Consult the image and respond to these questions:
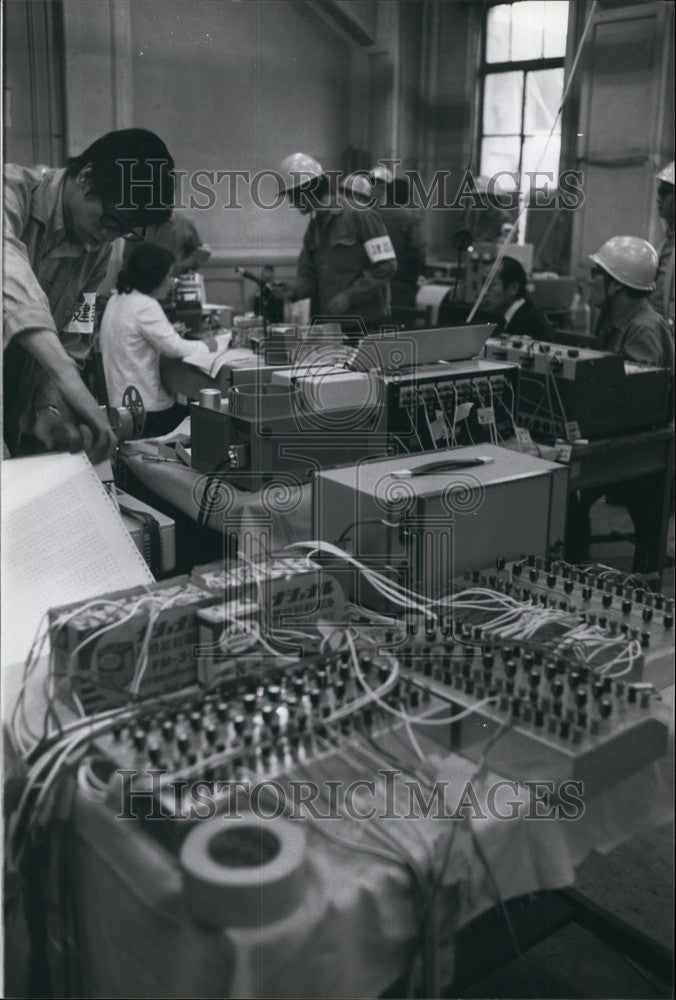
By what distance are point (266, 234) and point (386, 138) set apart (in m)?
0.97

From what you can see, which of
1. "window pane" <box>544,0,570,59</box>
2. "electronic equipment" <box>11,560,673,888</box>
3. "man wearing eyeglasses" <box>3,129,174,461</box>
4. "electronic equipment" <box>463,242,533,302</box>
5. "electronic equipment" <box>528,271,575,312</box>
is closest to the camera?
"electronic equipment" <box>11,560,673,888</box>

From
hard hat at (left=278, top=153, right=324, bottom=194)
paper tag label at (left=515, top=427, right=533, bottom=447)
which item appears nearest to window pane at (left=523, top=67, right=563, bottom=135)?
hard hat at (left=278, top=153, right=324, bottom=194)

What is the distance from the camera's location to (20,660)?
124 centimetres

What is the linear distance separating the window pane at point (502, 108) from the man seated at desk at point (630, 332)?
3.40 meters

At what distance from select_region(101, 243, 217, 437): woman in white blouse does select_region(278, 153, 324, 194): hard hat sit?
1305 millimetres

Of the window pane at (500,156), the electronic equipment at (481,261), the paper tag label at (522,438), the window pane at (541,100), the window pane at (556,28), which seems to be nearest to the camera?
the paper tag label at (522,438)

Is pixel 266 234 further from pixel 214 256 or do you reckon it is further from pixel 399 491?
pixel 399 491

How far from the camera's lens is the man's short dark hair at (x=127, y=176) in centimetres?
180

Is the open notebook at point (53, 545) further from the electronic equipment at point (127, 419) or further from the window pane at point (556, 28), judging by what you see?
the window pane at point (556, 28)

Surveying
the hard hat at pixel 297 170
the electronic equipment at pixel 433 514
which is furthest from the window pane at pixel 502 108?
the electronic equipment at pixel 433 514

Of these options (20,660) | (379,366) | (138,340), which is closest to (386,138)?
(138,340)

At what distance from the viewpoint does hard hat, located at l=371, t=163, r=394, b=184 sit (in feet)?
17.1

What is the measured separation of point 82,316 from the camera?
1996 millimetres

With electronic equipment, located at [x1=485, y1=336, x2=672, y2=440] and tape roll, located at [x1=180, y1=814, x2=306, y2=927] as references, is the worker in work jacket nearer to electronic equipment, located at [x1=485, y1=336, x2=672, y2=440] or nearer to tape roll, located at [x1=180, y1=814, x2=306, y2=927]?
electronic equipment, located at [x1=485, y1=336, x2=672, y2=440]
